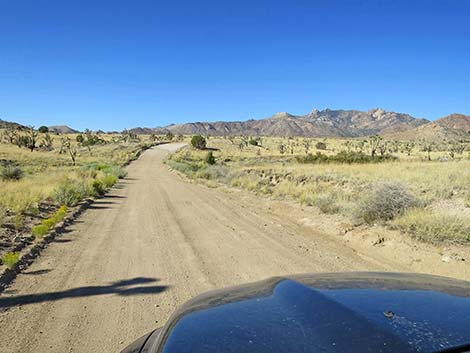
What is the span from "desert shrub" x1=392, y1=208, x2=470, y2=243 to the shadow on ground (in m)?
6.61

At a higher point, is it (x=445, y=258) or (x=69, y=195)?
(x=69, y=195)

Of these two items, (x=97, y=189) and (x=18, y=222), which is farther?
(x=97, y=189)

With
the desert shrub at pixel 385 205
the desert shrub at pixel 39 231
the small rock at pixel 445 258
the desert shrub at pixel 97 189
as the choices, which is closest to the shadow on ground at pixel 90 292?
the desert shrub at pixel 39 231

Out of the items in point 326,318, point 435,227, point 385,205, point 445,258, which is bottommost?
point 445,258

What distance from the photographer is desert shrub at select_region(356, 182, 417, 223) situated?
10.9 metres

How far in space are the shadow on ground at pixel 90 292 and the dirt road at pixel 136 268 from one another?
2 centimetres

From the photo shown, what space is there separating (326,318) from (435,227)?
8168mm

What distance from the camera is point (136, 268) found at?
284 inches

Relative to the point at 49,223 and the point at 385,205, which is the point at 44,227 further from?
the point at 385,205

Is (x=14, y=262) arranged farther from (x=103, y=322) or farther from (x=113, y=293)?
(x=103, y=322)

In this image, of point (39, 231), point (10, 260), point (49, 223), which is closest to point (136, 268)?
point (10, 260)

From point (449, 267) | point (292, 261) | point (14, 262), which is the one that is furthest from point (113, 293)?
point (449, 267)

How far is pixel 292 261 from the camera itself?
7.76 metres

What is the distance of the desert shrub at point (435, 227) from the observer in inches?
346
